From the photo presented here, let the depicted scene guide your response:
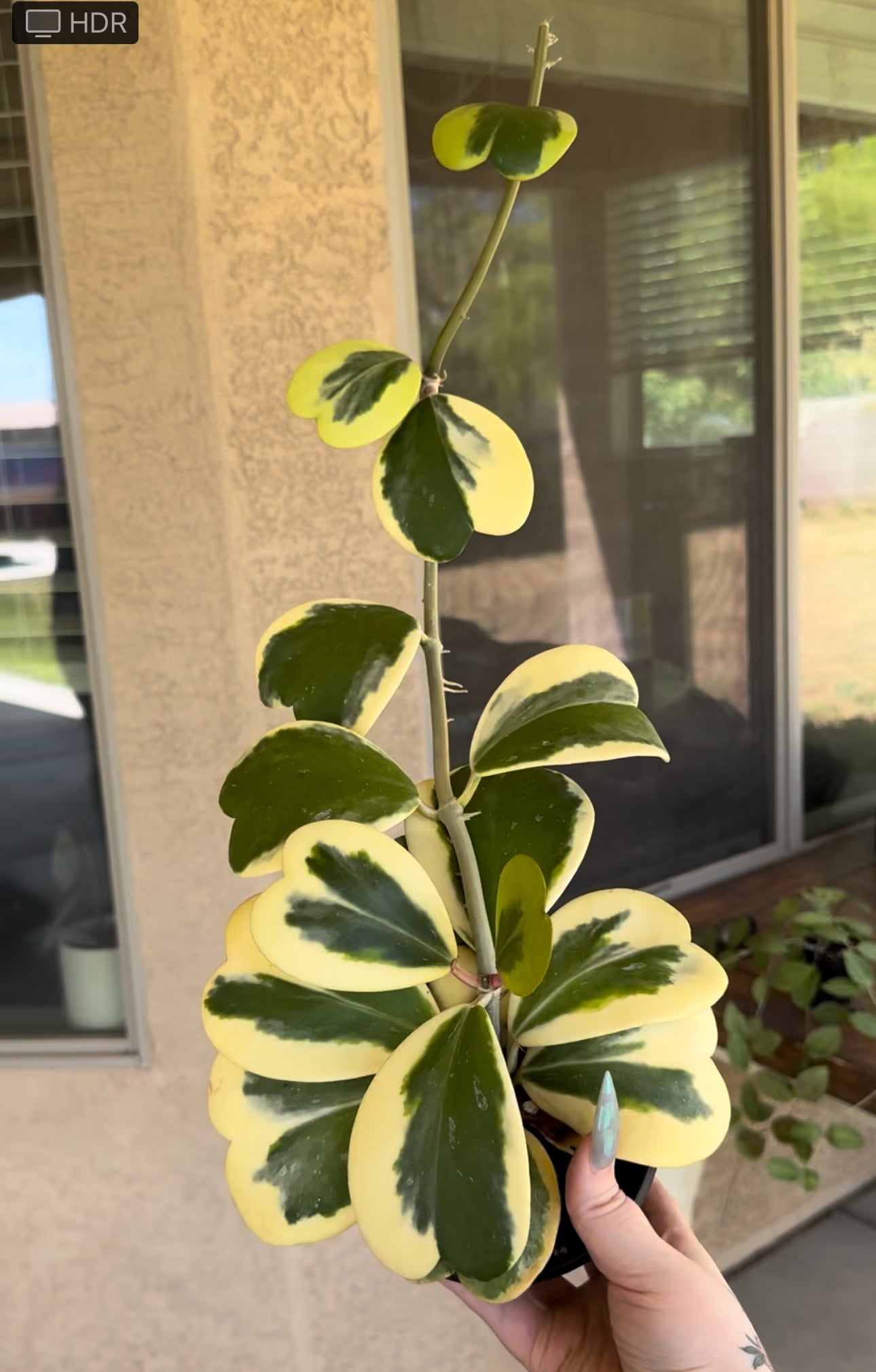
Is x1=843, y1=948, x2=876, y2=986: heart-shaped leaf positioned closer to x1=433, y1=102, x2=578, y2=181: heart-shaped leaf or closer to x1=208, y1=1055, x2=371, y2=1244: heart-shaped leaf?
→ x1=208, y1=1055, x2=371, y2=1244: heart-shaped leaf

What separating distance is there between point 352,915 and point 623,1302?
0.29 m

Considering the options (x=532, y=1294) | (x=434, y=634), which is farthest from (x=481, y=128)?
(x=532, y=1294)

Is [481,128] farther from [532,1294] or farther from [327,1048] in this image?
[532,1294]

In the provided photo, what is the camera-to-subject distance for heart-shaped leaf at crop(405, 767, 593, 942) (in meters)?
0.53

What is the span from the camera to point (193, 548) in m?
1.18

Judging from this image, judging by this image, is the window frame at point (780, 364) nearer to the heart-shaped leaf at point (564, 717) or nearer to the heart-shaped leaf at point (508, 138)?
the heart-shaped leaf at point (564, 717)

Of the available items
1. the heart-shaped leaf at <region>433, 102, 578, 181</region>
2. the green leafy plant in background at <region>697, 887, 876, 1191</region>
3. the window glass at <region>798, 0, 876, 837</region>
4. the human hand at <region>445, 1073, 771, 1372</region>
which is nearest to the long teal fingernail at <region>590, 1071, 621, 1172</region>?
the human hand at <region>445, 1073, 771, 1372</region>

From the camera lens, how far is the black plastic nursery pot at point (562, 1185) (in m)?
0.54

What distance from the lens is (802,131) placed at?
218 centimetres

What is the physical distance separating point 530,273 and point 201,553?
0.97m

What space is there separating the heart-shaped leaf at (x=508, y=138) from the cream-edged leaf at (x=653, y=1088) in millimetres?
371

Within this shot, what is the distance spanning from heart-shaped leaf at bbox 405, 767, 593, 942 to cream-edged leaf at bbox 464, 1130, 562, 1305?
0.35 feet

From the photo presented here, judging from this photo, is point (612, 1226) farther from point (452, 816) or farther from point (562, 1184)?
point (452, 816)

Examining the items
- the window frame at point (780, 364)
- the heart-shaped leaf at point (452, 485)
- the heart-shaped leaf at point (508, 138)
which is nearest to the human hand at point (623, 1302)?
the heart-shaped leaf at point (452, 485)
